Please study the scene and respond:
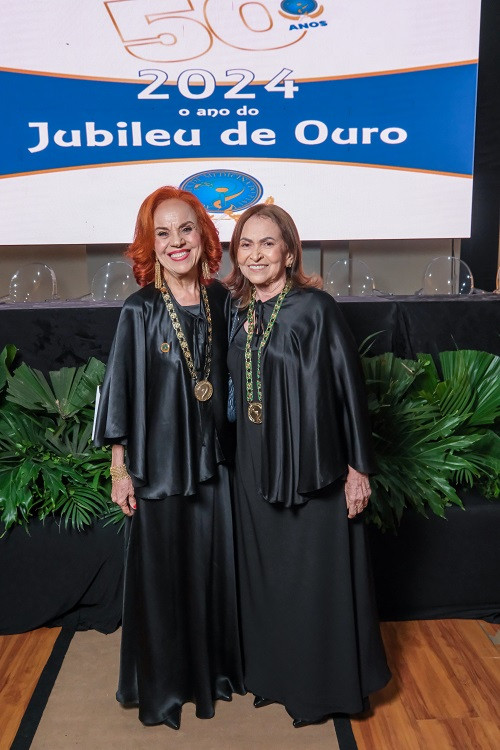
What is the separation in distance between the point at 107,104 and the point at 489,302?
241 cm

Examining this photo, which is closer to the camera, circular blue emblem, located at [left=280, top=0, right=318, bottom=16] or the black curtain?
circular blue emblem, located at [left=280, top=0, right=318, bottom=16]

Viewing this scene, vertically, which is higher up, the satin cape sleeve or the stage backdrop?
the stage backdrop

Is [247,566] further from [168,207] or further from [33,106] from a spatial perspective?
[33,106]

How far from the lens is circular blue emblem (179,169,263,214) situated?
14.8 feet

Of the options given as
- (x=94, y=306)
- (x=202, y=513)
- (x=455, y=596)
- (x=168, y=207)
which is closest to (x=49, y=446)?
(x=94, y=306)

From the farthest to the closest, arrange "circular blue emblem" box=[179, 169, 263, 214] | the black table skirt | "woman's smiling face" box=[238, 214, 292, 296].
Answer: "circular blue emblem" box=[179, 169, 263, 214]
the black table skirt
"woman's smiling face" box=[238, 214, 292, 296]

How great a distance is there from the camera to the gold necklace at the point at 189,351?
7.06 feet

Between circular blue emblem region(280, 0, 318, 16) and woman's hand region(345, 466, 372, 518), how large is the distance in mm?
3177

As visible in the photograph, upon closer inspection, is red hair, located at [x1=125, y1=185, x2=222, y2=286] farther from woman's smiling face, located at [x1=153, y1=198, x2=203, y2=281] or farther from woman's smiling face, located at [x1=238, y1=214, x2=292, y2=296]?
woman's smiling face, located at [x1=238, y1=214, x2=292, y2=296]

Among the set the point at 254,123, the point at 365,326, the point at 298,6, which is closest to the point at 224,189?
the point at 254,123

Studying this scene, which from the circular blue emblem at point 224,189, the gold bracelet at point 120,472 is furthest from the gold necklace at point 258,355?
the circular blue emblem at point 224,189

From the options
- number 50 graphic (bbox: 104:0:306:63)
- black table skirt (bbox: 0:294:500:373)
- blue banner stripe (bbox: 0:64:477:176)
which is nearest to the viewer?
black table skirt (bbox: 0:294:500:373)

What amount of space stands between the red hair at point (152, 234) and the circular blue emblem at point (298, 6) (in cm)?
268

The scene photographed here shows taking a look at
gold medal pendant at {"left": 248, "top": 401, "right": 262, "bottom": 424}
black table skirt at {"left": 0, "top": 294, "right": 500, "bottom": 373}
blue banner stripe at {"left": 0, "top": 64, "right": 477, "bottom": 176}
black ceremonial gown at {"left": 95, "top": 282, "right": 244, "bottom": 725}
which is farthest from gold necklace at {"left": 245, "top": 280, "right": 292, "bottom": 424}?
blue banner stripe at {"left": 0, "top": 64, "right": 477, "bottom": 176}
